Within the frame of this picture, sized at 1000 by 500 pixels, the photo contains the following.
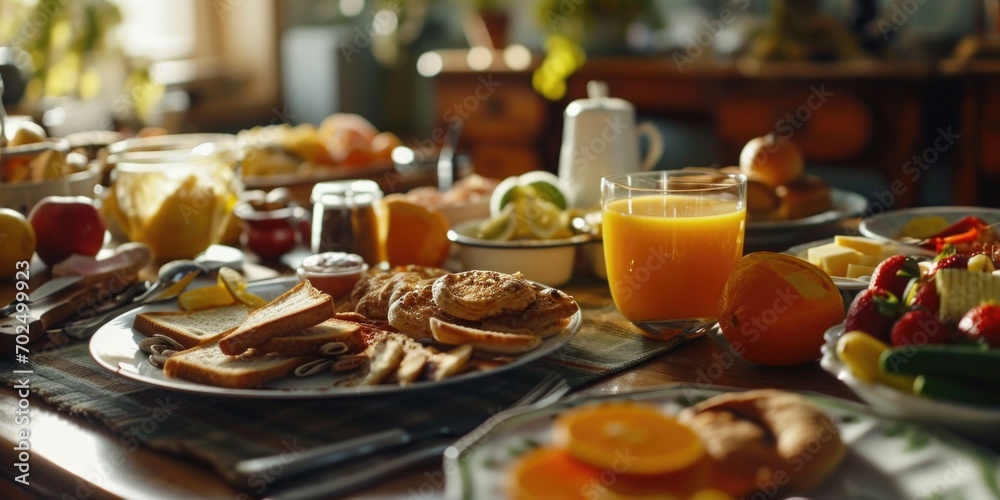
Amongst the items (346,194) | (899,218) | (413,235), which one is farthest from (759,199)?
(346,194)

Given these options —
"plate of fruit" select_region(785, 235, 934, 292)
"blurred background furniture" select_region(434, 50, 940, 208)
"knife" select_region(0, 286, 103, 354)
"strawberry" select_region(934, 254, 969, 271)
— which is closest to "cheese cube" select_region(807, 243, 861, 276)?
"plate of fruit" select_region(785, 235, 934, 292)

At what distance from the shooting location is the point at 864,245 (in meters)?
1.23

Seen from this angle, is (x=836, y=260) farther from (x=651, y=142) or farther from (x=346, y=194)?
(x=346, y=194)

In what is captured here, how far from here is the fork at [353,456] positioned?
2.41 feet

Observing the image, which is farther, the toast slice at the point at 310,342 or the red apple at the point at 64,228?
the red apple at the point at 64,228

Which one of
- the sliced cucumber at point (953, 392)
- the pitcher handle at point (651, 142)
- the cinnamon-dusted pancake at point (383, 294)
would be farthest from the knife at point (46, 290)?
the sliced cucumber at point (953, 392)

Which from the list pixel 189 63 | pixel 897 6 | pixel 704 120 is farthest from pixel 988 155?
pixel 189 63

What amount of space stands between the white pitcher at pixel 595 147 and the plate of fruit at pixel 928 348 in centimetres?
74

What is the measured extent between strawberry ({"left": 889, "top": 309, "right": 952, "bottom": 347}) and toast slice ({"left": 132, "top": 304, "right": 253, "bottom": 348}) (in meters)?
0.70

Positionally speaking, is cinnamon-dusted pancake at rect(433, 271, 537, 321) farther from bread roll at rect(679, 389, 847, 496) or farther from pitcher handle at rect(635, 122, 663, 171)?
pitcher handle at rect(635, 122, 663, 171)

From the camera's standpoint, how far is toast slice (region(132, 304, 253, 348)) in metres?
1.07

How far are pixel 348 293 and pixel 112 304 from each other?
1.08 feet

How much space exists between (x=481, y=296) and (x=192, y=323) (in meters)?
0.37

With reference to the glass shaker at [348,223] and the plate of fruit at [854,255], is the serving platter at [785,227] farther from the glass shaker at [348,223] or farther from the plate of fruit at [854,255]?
the glass shaker at [348,223]
